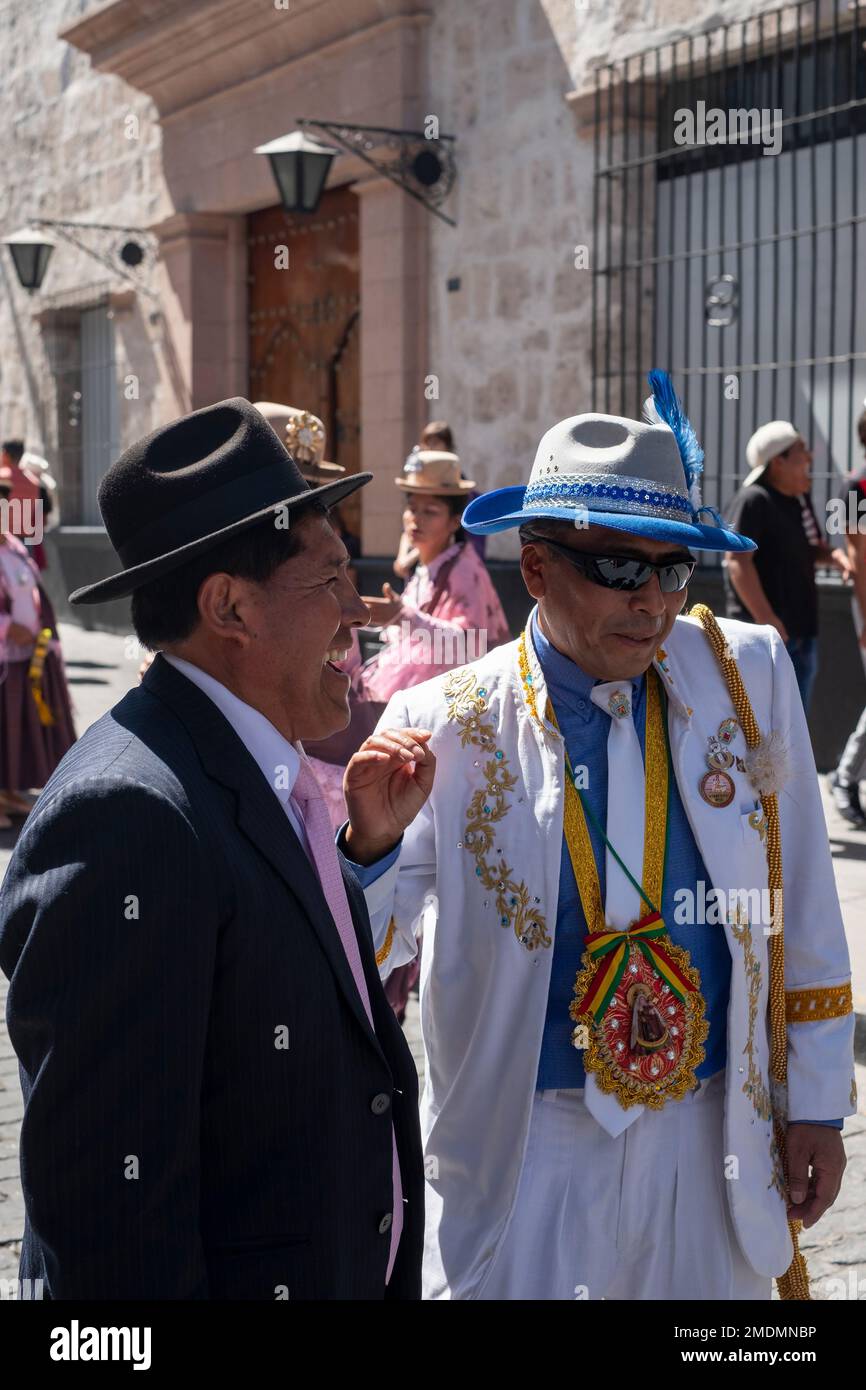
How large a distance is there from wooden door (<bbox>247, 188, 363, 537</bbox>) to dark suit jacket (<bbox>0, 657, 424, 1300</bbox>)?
1186 centimetres

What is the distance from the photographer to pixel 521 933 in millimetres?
2541

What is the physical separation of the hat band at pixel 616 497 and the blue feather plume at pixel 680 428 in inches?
3.7

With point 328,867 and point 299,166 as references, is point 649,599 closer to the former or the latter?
point 328,867

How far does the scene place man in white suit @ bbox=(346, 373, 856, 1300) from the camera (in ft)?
8.22

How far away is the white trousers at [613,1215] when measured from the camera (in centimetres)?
248

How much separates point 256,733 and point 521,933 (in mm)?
710

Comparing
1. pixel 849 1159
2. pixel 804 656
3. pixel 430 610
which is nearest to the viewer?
pixel 849 1159

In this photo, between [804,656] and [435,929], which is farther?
[804,656]

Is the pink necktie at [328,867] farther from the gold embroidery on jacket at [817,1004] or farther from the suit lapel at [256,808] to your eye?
the gold embroidery on jacket at [817,1004]

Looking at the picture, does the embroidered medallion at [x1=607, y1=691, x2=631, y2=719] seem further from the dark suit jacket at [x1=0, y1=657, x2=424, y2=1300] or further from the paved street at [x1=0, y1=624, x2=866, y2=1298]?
the paved street at [x1=0, y1=624, x2=866, y2=1298]

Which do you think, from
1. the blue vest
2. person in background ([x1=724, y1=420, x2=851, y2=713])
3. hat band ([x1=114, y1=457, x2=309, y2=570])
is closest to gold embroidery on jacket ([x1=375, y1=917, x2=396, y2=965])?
the blue vest

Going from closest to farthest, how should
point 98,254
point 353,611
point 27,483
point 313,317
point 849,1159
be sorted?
point 353,611 < point 849,1159 < point 27,483 < point 313,317 < point 98,254

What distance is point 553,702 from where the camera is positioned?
2717 millimetres

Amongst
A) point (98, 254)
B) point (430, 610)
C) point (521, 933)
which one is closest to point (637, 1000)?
point (521, 933)
